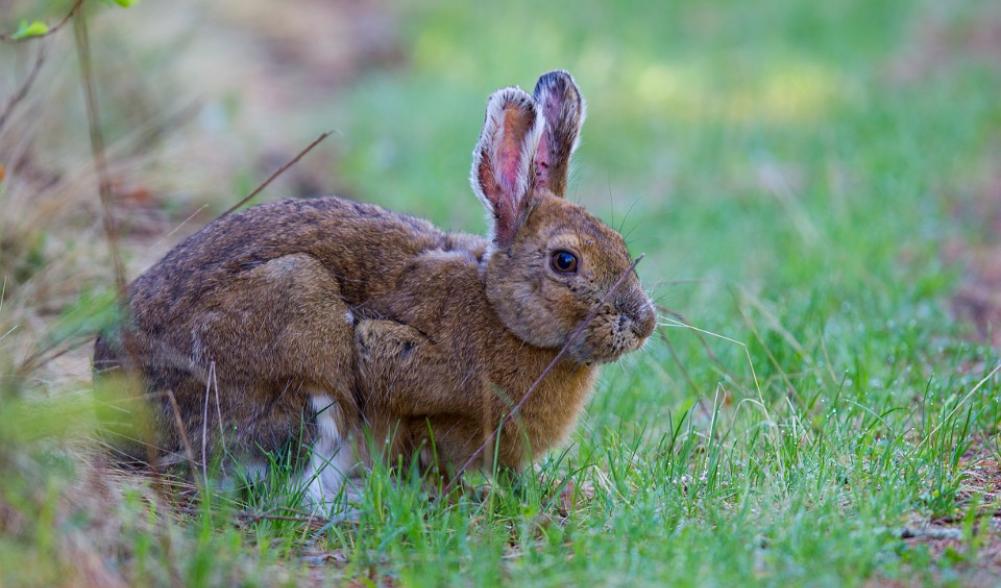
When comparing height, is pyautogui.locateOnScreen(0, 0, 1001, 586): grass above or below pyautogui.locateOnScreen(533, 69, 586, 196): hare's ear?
below

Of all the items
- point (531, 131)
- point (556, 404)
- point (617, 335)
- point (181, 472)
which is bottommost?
point (181, 472)

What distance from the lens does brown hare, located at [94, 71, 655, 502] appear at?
451cm

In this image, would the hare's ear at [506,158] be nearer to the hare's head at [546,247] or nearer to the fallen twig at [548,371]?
the hare's head at [546,247]

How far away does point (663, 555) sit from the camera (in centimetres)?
365

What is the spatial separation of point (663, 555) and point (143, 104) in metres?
7.18

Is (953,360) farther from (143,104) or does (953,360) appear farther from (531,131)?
(143,104)

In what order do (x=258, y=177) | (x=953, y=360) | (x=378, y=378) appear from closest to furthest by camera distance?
(x=378, y=378), (x=953, y=360), (x=258, y=177)

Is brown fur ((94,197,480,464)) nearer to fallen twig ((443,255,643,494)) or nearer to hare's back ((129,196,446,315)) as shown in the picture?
hare's back ((129,196,446,315))

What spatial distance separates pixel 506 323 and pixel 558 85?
98cm

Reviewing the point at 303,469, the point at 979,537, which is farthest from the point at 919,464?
the point at 303,469

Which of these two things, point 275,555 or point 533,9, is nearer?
point 275,555

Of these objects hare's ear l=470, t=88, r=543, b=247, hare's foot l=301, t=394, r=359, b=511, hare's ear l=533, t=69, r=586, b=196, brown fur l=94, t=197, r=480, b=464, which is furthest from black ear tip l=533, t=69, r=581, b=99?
hare's foot l=301, t=394, r=359, b=511

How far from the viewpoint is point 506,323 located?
4.73m

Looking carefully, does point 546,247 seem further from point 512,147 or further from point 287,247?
point 287,247
